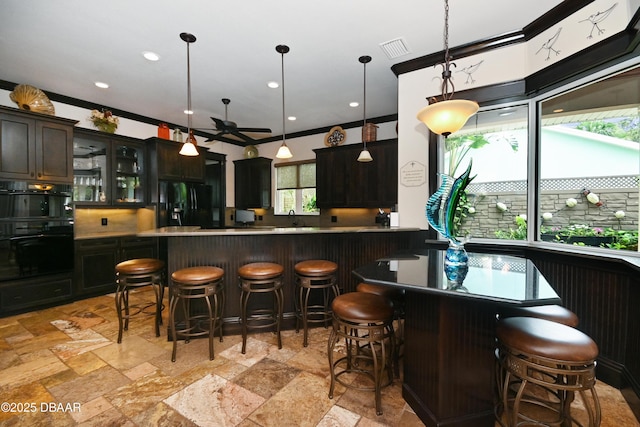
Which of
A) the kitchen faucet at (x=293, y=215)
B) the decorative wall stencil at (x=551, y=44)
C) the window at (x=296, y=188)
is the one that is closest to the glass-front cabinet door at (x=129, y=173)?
the window at (x=296, y=188)

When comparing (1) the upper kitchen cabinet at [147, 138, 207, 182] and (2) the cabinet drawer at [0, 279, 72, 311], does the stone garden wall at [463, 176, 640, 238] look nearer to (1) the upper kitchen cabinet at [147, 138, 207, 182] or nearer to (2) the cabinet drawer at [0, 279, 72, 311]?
(1) the upper kitchen cabinet at [147, 138, 207, 182]

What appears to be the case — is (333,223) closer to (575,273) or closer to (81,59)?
(575,273)

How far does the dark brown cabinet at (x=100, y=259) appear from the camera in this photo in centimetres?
384

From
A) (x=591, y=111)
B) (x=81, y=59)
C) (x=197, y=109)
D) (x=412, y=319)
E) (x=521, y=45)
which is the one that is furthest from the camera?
(x=197, y=109)

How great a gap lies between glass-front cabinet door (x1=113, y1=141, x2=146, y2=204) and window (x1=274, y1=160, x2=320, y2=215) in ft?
8.98

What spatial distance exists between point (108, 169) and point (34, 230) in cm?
131

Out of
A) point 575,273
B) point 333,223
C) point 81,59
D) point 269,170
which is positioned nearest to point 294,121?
point 269,170

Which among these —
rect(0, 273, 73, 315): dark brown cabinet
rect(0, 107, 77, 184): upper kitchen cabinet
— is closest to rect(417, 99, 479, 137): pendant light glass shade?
rect(0, 107, 77, 184): upper kitchen cabinet

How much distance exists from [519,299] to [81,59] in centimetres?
457

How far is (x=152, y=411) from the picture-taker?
170 centimetres

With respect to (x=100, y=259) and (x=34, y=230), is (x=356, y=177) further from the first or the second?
(x=34, y=230)

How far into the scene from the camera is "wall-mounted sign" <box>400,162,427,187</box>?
3.07 meters

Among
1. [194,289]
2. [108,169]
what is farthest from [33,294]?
[194,289]

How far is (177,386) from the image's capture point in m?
1.93
